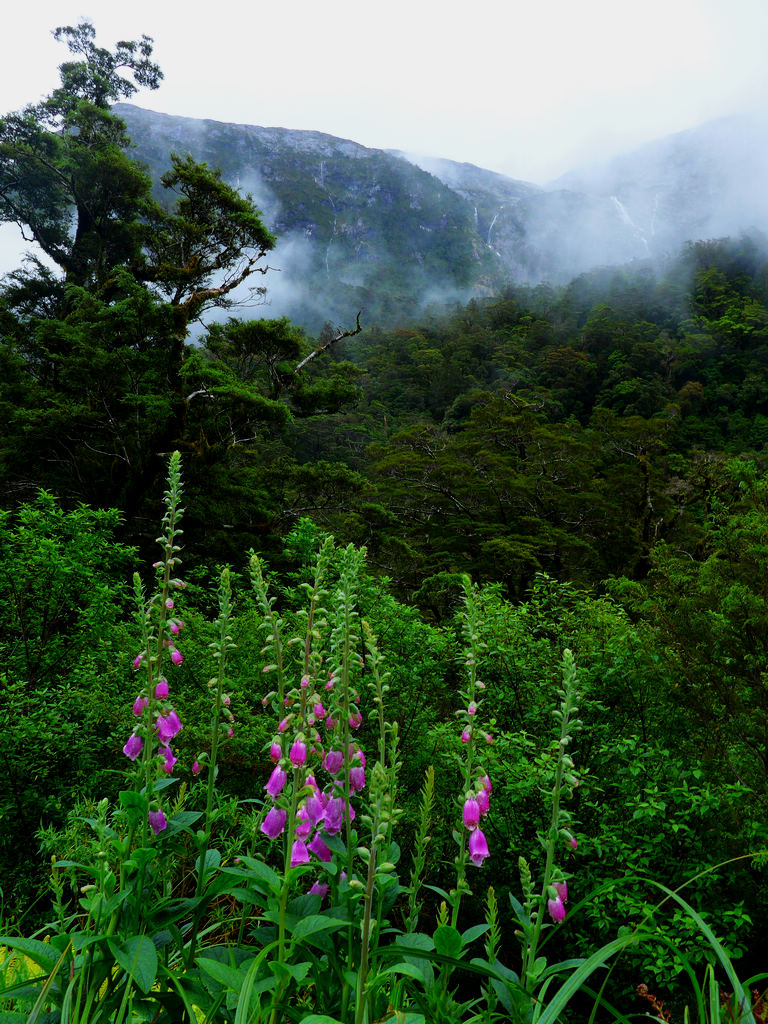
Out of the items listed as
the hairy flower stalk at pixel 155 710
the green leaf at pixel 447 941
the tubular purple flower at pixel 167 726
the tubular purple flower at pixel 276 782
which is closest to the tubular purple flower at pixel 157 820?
the hairy flower stalk at pixel 155 710

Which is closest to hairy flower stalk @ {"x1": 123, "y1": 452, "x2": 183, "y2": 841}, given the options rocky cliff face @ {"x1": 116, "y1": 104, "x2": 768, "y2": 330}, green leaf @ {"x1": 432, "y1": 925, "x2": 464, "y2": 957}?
green leaf @ {"x1": 432, "y1": 925, "x2": 464, "y2": 957}

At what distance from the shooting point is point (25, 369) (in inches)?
491

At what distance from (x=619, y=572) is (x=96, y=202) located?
1710cm

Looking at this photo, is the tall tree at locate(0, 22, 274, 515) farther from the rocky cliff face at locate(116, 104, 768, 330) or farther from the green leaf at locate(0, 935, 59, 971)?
the rocky cliff face at locate(116, 104, 768, 330)

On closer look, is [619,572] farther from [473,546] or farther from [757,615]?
[757,615]

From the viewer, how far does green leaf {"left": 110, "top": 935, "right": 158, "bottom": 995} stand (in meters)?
1.10

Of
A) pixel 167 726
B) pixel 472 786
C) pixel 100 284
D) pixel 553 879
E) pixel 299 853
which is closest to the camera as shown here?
pixel 299 853

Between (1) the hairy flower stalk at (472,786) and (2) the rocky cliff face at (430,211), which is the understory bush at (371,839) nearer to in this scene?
(1) the hairy flower stalk at (472,786)

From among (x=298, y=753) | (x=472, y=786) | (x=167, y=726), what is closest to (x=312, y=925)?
(x=298, y=753)

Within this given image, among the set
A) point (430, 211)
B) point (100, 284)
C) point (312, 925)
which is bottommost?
point (312, 925)

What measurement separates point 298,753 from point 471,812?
511 millimetres

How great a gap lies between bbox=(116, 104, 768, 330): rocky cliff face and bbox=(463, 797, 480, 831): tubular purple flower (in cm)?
8742

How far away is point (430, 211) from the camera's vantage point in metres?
161

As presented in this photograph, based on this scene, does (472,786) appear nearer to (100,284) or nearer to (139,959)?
(139,959)
